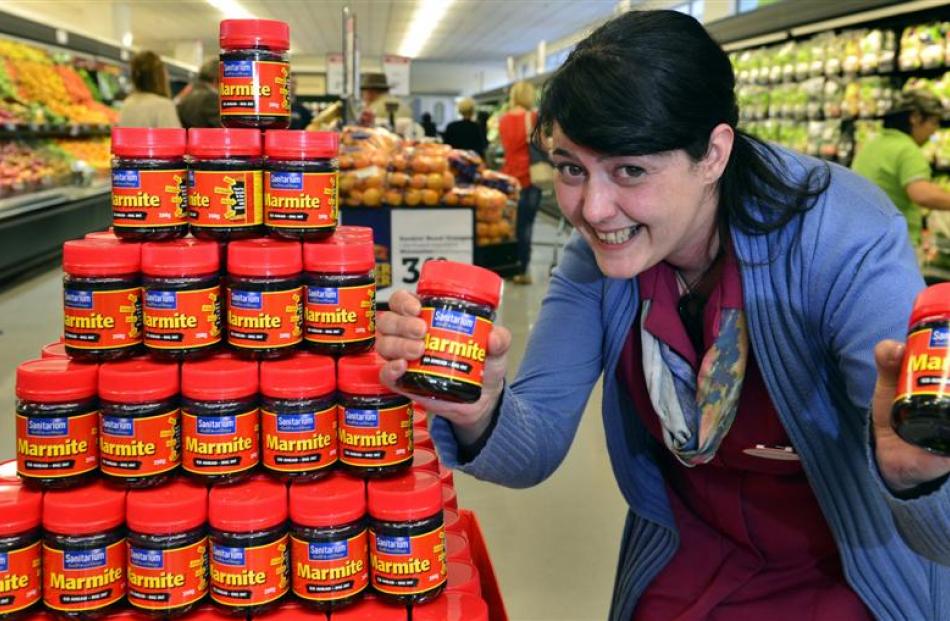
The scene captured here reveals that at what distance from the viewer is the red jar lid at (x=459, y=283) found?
1.15 meters

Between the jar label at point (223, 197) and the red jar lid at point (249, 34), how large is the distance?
10.8 inches

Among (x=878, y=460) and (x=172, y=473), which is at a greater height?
(x=878, y=460)

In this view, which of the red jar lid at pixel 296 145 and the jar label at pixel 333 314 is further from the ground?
the red jar lid at pixel 296 145

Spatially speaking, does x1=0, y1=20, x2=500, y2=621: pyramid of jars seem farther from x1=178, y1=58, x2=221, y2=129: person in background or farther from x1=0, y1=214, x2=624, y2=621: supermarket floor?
x1=178, y1=58, x2=221, y2=129: person in background

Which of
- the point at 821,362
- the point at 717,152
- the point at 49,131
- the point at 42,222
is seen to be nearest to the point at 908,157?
the point at 821,362

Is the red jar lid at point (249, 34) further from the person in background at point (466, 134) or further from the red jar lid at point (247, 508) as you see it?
the person in background at point (466, 134)

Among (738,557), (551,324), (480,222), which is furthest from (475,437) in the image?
(480,222)

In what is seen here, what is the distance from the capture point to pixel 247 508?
1.46 m

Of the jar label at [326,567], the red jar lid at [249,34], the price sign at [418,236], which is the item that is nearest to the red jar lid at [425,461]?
the jar label at [326,567]

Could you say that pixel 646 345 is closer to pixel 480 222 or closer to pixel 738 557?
pixel 738 557

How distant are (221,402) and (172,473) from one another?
0.17 m

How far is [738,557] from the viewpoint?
1.52 metres

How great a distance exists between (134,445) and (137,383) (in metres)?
0.11

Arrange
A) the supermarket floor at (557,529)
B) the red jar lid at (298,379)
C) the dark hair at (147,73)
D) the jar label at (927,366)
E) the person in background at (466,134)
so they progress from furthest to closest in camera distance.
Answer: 1. the person in background at (466,134)
2. the dark hair at (147,73)
3. the supermarket floor at (557,529)
4. the red jar lid at (298,379)
5. the jar label at (927,366)
